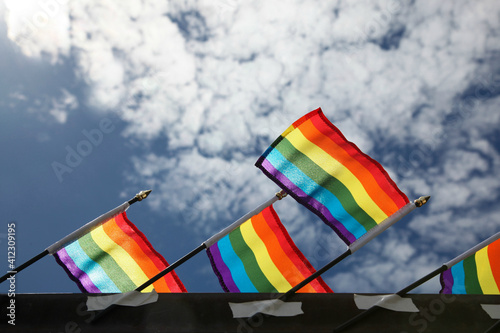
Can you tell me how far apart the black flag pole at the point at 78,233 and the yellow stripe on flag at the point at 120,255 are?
408 mm

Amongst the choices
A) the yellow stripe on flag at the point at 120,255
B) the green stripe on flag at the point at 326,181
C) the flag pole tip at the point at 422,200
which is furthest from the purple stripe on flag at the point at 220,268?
the flag pole tip at the point at 422,200

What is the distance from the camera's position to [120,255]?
27.6 ft

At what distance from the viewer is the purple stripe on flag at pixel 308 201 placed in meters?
7.52

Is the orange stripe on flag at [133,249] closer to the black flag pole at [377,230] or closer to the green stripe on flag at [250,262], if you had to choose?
the green stripe on flag at [250,262]

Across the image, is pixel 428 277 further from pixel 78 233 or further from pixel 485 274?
pixel 78 233

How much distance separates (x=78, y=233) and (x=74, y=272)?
0.82 metres

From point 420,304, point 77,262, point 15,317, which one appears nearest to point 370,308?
point 420,304

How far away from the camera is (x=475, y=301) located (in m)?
6.07

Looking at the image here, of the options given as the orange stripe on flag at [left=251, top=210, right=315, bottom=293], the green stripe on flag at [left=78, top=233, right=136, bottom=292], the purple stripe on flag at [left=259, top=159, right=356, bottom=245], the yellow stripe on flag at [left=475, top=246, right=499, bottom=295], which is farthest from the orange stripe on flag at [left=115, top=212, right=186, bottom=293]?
the yellow stripe on flag at [left=475, top=246, right=499, bottom=295]

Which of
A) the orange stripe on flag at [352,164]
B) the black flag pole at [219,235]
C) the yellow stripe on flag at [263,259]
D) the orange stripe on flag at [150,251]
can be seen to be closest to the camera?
the black flag pole at [219,235]

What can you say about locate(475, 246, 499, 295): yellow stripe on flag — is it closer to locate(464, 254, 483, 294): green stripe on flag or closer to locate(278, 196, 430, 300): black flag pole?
locate(464, 254, 483, 294): green stripe on flag

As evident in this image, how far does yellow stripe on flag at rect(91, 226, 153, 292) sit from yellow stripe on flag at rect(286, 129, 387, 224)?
362 cm

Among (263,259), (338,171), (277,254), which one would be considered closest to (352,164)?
(338,171)

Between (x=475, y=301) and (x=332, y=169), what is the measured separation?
3.08 meters
